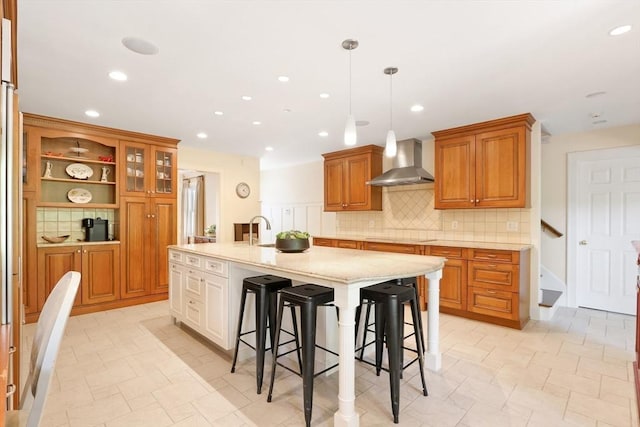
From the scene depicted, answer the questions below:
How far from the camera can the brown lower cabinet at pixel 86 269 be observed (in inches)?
149

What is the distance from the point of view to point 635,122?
381 centimetres

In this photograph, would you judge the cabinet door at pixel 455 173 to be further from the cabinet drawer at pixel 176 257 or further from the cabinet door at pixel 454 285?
the cabinet drawer at pixel 176 257

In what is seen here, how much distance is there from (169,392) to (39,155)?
328 centimetres

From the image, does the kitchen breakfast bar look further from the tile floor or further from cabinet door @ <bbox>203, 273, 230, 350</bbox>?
the tile floor

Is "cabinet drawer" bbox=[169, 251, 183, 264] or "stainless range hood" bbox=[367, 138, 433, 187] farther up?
"stainless range hood" bbox=[367, 138, 433, 187]

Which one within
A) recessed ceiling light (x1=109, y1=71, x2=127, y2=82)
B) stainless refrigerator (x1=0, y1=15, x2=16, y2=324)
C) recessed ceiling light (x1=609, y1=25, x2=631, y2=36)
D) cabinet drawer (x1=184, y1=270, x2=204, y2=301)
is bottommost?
cabinet drawer (x1=184, y1=270, x2=204, y2=301)

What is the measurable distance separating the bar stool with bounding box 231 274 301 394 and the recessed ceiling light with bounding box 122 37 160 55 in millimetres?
1773

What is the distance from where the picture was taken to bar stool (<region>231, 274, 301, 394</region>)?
91.5 inches

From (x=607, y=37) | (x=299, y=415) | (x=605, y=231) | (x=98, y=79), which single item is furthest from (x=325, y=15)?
(x=605, y=231)

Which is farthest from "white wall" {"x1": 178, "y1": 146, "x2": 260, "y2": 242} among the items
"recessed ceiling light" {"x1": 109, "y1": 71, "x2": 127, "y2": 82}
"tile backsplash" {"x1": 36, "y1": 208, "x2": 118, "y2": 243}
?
"recessed ceiling light" {"x1": 109, "y1": 71, "x2": 127, "y2": 82}

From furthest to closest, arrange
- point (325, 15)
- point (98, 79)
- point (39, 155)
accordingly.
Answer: point (39, 155) < point (98, 79) < point (325, 15)

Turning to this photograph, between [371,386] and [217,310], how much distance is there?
1405 millimetres

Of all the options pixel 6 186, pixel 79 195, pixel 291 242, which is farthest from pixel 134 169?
pixel 6 186

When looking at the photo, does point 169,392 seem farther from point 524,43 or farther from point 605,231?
point 605,231
